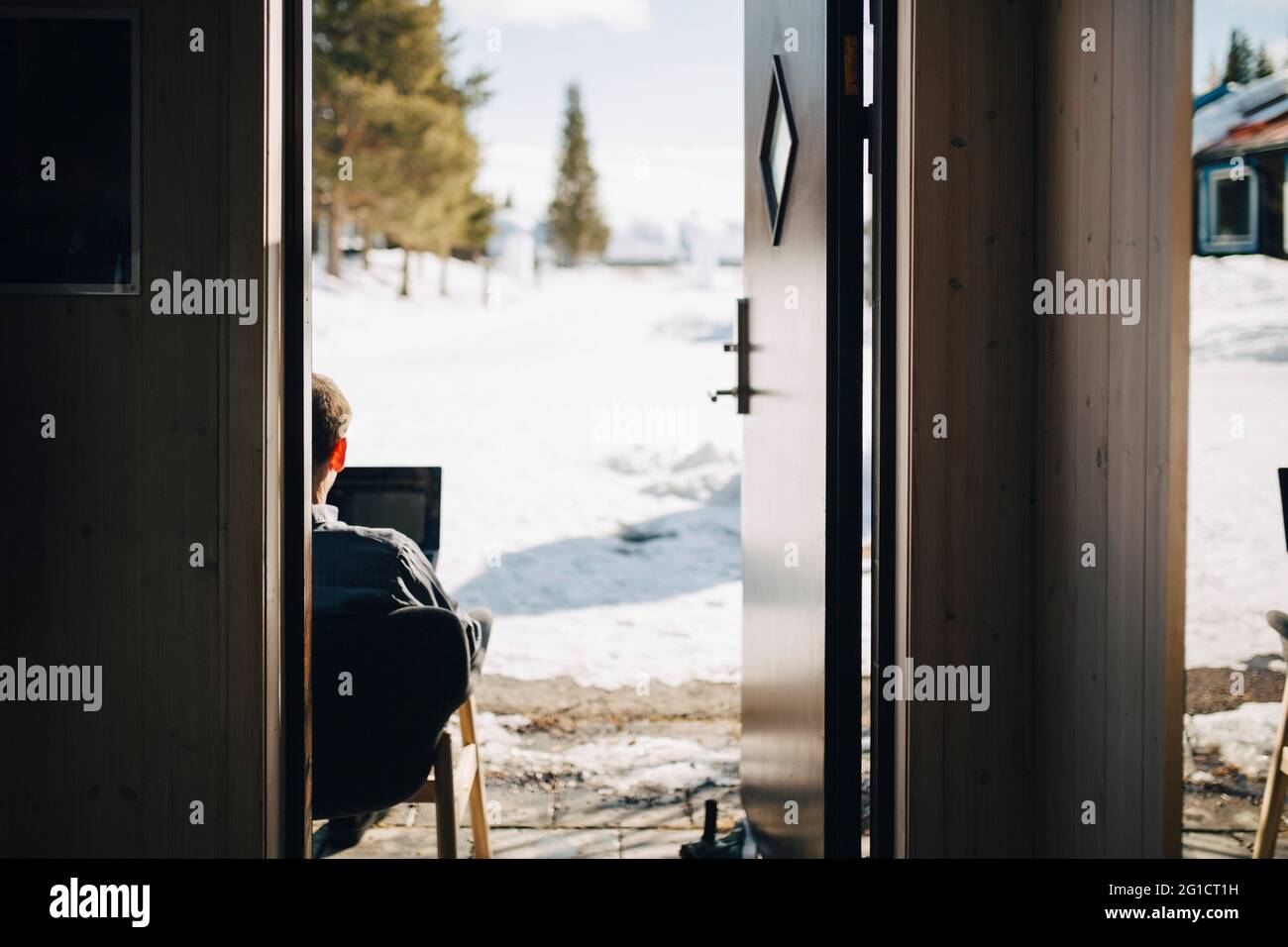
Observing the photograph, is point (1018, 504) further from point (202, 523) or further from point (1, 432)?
point (1, 432)

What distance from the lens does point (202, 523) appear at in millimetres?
1832

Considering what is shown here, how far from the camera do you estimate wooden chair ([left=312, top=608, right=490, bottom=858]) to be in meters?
1.84

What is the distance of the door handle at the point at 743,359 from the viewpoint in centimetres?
256

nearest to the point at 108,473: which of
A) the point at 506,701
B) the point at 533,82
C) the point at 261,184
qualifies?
the point at 261,184

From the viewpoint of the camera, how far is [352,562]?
2.01 meters

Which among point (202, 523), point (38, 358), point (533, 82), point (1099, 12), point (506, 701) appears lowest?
point (506, 701)

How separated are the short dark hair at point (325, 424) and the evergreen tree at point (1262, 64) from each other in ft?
8.27

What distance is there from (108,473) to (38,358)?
0.73ft

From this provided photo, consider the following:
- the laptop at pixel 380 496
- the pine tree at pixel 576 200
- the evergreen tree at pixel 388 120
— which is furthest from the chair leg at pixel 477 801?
the pine tree at pixel 576 200

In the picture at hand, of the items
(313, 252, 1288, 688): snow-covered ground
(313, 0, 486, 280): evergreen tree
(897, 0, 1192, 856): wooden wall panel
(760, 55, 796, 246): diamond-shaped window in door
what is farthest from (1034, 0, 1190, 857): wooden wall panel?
(313, 0, 486, 280): evergreen tree

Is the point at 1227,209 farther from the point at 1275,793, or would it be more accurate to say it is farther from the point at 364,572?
the point at 364,572

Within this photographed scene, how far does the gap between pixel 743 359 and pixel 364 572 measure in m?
1.06

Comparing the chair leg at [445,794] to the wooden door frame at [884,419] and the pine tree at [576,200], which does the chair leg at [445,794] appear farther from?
the pine tree at [576,200]
